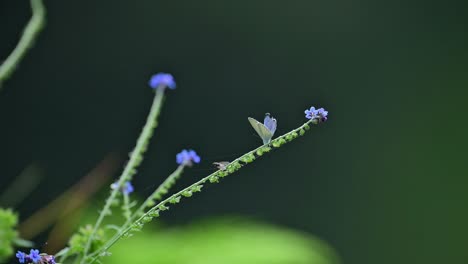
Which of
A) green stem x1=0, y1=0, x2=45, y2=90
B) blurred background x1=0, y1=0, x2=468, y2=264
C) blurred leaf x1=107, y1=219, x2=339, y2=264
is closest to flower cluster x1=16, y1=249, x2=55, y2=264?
green stem x1=0, y1=0, x2=45, y2=90

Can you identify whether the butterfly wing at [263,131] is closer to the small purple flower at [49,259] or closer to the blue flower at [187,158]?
the blue flower at [187,158]

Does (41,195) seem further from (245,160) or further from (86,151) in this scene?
(245,160)

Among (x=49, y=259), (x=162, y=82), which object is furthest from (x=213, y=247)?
(x=49, y=259)

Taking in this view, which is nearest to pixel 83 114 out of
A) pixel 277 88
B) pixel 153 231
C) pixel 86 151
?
pixel 86 151

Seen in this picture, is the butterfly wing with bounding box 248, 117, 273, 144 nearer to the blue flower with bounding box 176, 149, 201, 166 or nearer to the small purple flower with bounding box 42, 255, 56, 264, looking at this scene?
the blue flower with bounding box 176, 149, 201, 166

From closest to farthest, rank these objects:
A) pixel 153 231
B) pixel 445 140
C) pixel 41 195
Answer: pixel 153 231
pixel 41 195
pixel 445 140

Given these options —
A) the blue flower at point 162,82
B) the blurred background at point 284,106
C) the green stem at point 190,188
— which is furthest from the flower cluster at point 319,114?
the blurred background at point 284,106

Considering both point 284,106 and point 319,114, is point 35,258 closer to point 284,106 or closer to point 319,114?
point 319,114
